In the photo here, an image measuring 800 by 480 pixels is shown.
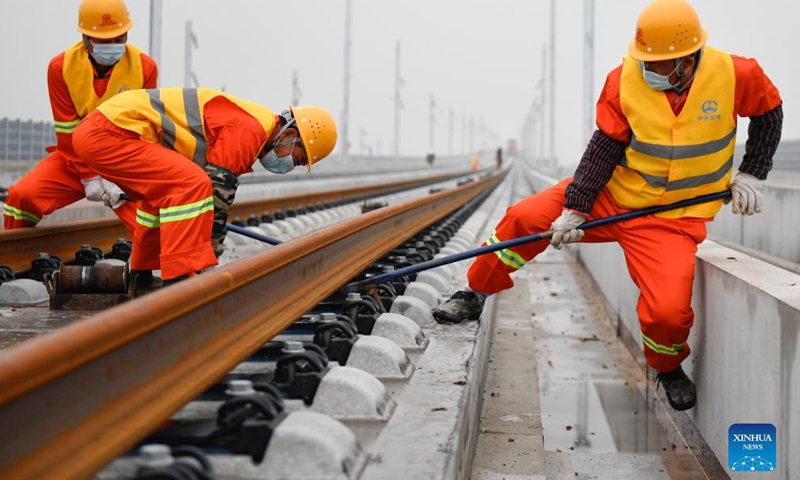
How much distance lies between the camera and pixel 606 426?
16.7ft

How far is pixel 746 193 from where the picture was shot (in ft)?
15.6

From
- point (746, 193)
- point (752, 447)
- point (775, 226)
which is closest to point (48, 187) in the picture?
point (746, 193)

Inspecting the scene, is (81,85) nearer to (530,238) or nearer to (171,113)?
(171,113)

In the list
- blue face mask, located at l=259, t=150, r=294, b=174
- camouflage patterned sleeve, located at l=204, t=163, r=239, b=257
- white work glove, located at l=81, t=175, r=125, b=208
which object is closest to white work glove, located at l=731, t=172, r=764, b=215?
blue face mask, located at l=259, t=150, r=294, b=174

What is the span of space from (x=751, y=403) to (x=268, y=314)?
6.04 feet

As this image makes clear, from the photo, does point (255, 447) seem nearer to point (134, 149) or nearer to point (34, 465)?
point (34, 465)

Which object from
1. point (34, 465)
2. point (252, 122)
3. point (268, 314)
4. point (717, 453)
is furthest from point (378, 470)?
point (252, 122)

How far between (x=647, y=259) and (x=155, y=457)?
2.93 metres

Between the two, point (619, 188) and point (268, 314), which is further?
point (619, 188)

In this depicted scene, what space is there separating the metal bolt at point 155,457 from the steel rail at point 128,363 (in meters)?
0.05

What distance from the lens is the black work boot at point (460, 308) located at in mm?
4938

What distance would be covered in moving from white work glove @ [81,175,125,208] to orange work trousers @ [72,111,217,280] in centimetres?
34

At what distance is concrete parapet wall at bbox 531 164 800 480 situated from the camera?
125 inches

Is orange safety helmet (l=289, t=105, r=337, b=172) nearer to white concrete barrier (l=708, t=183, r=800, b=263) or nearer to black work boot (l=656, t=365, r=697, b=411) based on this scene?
black work boot (l=656, t=365, r=697, b=411)
